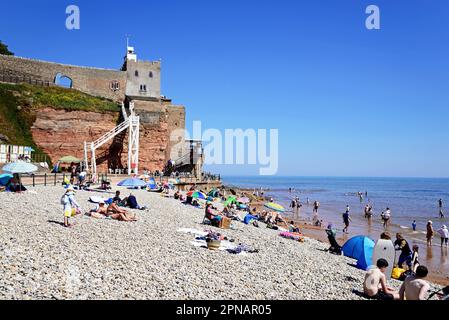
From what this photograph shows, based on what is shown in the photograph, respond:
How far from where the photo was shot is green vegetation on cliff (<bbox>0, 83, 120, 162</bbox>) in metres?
32.2

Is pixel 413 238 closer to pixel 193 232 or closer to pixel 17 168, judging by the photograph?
pixel 193 232

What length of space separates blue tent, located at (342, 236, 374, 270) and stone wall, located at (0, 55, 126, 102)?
118 feet

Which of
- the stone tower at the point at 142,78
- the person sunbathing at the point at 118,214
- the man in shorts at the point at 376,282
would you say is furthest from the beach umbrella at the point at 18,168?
the stone tower at the point at 142,78

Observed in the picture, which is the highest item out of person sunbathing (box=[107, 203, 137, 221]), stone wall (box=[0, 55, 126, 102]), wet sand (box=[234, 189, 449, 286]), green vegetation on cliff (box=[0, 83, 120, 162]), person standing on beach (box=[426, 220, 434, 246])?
stone wall (box=[0, 55, 126, 102])

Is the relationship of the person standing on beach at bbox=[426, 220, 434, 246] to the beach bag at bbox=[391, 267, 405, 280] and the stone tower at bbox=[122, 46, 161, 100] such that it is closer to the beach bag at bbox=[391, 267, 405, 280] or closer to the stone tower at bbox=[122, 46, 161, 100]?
the beach bag at bbox=[391, 267, 405, 280]

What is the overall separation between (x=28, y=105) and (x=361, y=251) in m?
32.3

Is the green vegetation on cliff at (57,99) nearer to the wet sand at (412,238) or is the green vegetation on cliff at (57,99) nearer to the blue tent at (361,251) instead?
the wet sand at (412,238)

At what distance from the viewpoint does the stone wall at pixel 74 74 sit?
3853cm

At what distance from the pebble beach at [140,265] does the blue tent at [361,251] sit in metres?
0.29

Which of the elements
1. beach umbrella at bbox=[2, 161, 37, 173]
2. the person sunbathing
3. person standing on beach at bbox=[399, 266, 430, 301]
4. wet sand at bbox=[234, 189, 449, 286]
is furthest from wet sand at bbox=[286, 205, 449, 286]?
beach umbrella at bbox=[2, 161, 37, 173]

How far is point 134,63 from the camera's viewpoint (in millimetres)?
44938
